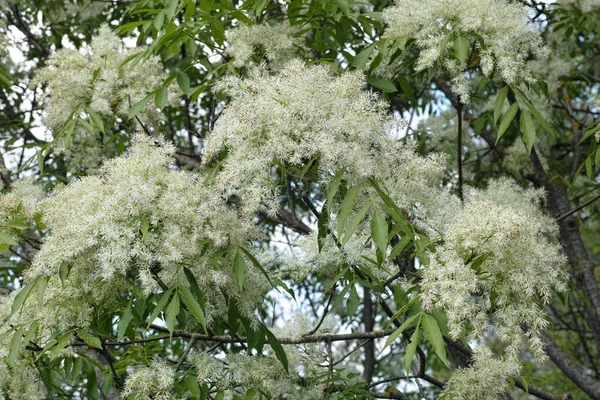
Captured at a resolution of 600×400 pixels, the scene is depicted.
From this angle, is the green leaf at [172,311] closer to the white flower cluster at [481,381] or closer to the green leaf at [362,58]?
the white flower cluster at [481,381]

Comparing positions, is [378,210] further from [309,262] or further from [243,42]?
[243,42]

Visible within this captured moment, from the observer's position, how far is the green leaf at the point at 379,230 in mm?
2982

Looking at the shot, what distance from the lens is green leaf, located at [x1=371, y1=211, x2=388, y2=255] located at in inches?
117

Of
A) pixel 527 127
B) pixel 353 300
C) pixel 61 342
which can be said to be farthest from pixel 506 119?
pixel 61 342

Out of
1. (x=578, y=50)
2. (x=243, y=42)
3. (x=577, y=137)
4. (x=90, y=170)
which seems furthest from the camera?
(x=578, y=50)

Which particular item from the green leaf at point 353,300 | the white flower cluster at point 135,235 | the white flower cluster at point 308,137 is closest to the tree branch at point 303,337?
the green leaf at point 353,300

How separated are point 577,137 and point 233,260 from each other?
158 inches

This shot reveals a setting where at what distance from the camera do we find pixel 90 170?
4660 millimetres

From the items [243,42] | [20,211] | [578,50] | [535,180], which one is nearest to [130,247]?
[20,211]

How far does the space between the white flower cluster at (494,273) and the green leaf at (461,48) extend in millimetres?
762

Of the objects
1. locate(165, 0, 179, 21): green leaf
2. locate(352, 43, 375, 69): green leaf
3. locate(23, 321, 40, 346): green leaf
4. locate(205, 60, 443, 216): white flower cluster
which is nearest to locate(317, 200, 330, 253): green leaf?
locate(205, 60, 443, 216): white flower cluster

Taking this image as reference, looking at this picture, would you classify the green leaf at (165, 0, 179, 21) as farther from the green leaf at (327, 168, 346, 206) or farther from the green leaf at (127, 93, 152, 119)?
the green leaf at (327, 168, 346, 206)

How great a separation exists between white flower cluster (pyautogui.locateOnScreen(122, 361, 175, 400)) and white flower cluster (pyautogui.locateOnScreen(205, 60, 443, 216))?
787 millimetres

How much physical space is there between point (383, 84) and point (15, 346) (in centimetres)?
217
